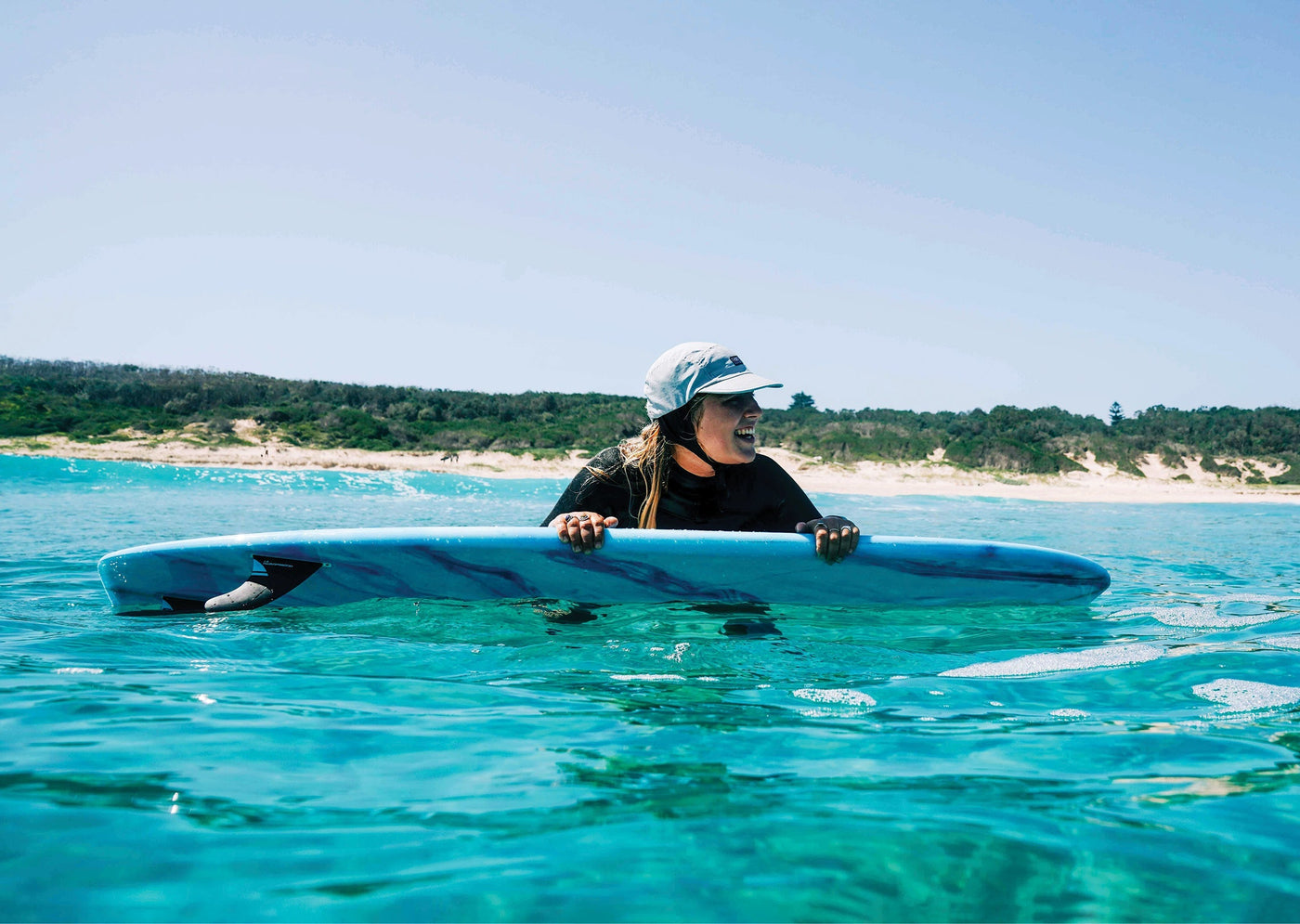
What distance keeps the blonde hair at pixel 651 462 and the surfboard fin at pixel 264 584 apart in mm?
1253

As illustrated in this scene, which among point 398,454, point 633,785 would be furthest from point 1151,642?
point 398,454

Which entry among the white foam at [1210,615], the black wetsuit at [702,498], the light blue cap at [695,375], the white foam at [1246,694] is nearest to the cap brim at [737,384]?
the light blue cap at [695,375]

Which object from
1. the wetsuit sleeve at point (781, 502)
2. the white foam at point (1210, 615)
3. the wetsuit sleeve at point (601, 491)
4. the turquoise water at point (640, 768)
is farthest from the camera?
the white foam at point (1210, 615)

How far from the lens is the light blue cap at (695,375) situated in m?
3.22

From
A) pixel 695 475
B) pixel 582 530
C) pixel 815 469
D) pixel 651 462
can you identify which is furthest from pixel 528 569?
pixel 815 469

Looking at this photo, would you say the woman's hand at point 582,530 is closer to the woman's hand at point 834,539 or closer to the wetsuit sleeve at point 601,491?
the wetsuit sleeve at point 601,491

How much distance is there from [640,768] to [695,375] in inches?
71.6

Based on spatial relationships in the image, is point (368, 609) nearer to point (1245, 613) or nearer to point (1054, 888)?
point (1054, 888)

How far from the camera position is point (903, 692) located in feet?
Result: 7.89

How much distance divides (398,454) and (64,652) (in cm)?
2274

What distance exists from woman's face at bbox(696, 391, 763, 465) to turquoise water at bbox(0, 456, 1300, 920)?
0.69 m

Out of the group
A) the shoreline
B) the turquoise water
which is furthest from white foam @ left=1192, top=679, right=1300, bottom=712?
the shoreline

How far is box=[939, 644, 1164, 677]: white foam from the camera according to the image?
8.97ft

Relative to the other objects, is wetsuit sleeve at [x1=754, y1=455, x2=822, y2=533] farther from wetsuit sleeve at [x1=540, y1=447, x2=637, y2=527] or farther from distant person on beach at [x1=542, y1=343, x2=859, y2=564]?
wetsuit sleeve at [x1=540, y1=447, x2=637, y2=527]
